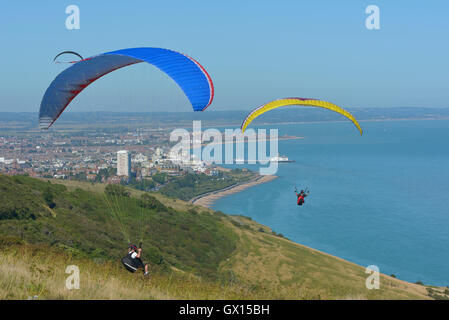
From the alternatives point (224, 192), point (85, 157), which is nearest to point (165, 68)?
point (224, 192)

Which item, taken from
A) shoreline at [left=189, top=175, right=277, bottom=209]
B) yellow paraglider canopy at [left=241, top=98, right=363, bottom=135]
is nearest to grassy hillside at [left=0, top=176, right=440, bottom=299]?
yellow paraglider canopy at [left=241, top=98, right=363, bottom=135]

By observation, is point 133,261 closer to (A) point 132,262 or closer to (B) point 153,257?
(A) point 132,262

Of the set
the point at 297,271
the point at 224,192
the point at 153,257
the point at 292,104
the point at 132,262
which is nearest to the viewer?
the point at 132,262

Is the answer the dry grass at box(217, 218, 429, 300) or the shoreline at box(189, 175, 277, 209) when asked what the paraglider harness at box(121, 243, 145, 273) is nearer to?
the dry grass at box(217, 218, 429, 300)

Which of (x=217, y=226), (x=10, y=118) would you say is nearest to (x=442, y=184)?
(x=217, y=226)

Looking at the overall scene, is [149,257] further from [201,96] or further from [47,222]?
[201,96]

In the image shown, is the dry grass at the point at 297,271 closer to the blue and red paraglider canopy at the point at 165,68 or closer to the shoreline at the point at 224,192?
the blue and red paraglider canopy at the point at 165,68
